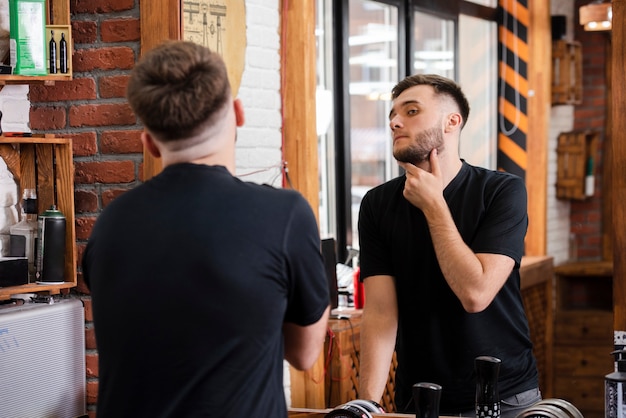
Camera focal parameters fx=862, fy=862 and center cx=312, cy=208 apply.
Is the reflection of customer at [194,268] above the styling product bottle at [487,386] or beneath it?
above

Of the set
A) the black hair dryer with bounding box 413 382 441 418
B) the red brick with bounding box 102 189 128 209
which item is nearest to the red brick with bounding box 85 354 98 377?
the red brick with bounding box 102 189 128 209

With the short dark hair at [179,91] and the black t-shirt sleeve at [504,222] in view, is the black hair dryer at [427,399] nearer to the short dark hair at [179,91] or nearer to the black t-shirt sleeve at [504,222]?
the black t-shirt sleeve at [504,222]

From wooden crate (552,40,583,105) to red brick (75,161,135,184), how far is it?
4.22 m

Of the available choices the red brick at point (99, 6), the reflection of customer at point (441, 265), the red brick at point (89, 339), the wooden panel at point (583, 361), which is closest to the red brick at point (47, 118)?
the red brick at point (99, 6)

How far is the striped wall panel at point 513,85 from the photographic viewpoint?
6.18 meters

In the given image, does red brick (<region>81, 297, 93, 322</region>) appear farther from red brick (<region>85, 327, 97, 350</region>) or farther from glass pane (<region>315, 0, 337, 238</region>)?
glass pane (<region>315, 0, 337, 238</region>)

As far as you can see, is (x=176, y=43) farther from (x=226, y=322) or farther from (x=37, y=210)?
(x=37, y=210)

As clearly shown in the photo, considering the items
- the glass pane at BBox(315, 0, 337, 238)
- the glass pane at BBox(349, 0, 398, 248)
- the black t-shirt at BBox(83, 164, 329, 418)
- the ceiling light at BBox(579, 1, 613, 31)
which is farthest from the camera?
the ceiling light at BBox(579, 1, 613, 31)

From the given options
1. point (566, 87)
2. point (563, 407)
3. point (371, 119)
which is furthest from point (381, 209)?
point (566, 87)

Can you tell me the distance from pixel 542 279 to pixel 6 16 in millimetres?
4236

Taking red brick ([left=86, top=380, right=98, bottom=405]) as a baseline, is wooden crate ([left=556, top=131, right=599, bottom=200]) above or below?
above

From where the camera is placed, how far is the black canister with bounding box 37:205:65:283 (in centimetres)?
262

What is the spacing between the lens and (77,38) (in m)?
2.78

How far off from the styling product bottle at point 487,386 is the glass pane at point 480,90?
4.45 metres
